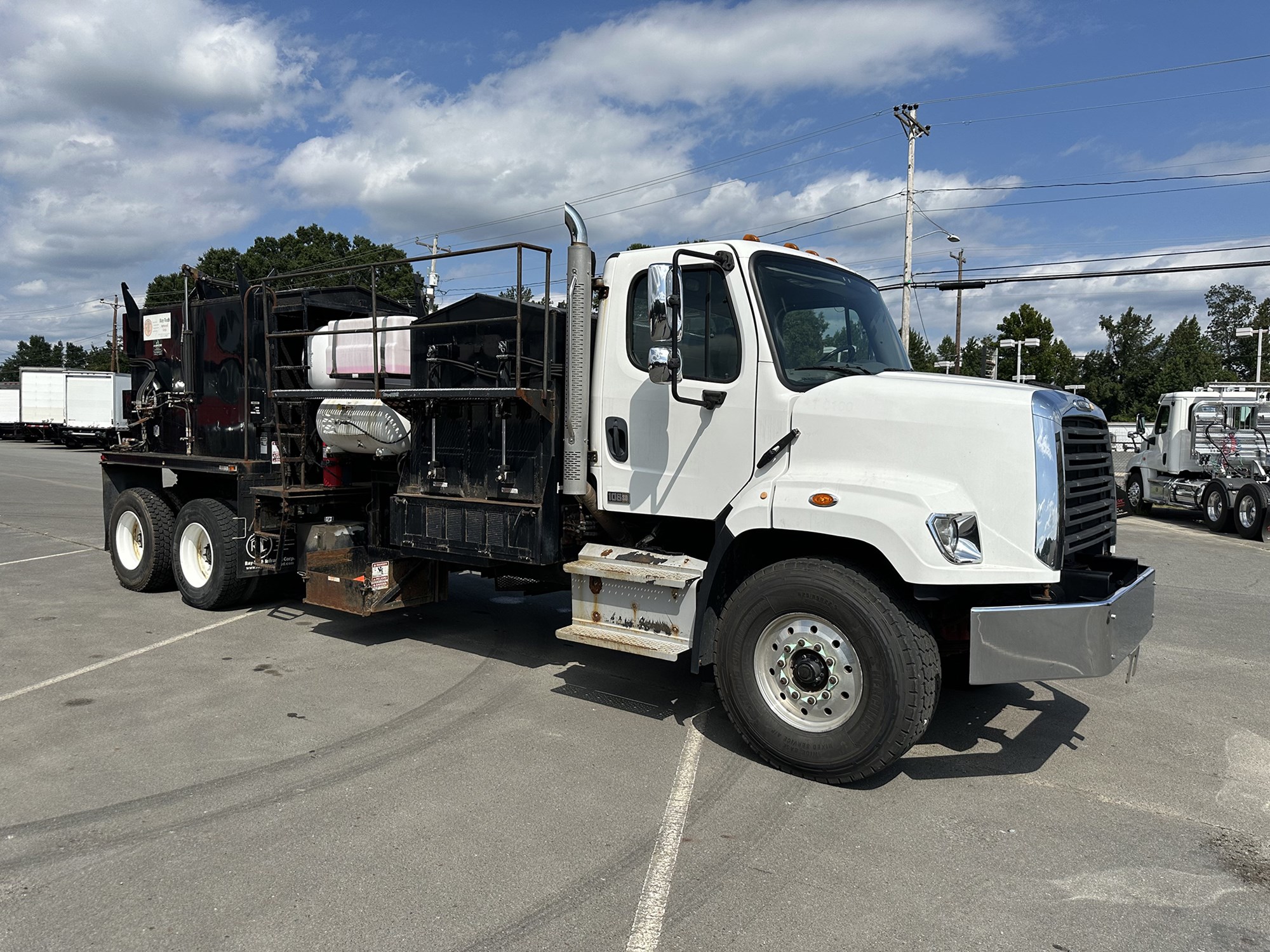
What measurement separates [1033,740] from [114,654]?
6.70 m

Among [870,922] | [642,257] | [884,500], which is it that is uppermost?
[642,257]

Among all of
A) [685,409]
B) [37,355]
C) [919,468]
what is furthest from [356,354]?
[37,355]

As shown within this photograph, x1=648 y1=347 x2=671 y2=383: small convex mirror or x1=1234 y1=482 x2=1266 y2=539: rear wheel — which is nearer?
x1=648 y1=347 x2=671 y2=383: small convex mirror

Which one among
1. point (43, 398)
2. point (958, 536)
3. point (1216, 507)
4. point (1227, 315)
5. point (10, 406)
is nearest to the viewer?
point (958, 536)

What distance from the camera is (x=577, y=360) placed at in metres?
5.77

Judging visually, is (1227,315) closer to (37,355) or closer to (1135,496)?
(1135,496)

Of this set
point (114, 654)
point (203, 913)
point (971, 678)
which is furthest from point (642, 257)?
point (114, 654)

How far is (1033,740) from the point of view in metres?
5.32

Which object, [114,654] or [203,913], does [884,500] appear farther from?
[114,654]

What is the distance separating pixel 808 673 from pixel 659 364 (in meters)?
1.85

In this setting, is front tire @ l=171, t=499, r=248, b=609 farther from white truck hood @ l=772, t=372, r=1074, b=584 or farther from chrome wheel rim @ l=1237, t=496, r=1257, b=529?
chrome wheel rim @ l=1237, t=496, r=1257, b=529

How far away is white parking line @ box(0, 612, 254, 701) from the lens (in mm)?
6082

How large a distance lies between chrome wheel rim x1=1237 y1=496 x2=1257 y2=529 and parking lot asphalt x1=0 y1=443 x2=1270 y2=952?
379 inches

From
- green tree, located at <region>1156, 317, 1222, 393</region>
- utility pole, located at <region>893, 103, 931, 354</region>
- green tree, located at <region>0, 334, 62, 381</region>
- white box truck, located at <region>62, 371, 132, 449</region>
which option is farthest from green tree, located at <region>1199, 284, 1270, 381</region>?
green tree, located at <region>0, 334, 62, 381</region>
